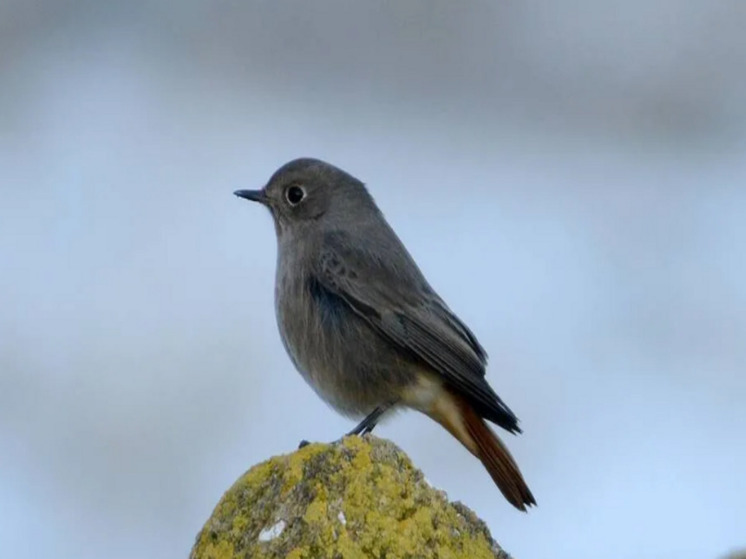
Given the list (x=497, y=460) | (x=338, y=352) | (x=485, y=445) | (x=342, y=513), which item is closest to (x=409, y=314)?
A: (x=338, y=352)

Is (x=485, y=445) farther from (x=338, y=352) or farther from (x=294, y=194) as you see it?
(x=294, y=194)

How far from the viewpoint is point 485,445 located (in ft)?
16.1

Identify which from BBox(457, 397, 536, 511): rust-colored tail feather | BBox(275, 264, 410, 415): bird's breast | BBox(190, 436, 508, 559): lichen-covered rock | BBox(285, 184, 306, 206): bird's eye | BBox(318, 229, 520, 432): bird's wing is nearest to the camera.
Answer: BBox(190, 436, 508, 559): lichen-covered rock

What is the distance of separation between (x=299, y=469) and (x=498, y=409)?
2244mm

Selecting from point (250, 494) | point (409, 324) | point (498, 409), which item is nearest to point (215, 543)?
point (250, 494)

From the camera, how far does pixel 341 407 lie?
5.20 m

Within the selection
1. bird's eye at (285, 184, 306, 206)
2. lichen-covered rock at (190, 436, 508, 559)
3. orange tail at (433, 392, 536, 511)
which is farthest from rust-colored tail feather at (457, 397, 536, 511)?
lichen-covered rock at (190, 436, 508, 559)

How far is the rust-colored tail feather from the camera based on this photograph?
4672 mm

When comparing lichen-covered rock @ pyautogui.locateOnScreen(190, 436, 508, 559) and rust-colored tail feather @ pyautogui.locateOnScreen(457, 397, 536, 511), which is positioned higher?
rust-colored tail feather @ pyautogui.locateOnScreen(457, 397, 536, 511)

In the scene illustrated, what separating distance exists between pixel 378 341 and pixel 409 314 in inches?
6.4

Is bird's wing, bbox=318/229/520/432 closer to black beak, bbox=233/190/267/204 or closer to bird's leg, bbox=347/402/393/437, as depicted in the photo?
bird's leg, bbox=347/402/393/437

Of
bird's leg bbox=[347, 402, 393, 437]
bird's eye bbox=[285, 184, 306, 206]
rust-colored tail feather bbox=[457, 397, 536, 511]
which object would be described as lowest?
rust-colored tail feather bbox=[457, 397, 536, 511]

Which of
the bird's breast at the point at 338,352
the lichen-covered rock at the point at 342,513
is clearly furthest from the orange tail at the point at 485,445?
the lichen-covered rock at the point at 342,513

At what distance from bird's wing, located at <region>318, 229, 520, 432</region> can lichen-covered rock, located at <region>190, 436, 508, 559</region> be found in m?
2.16
